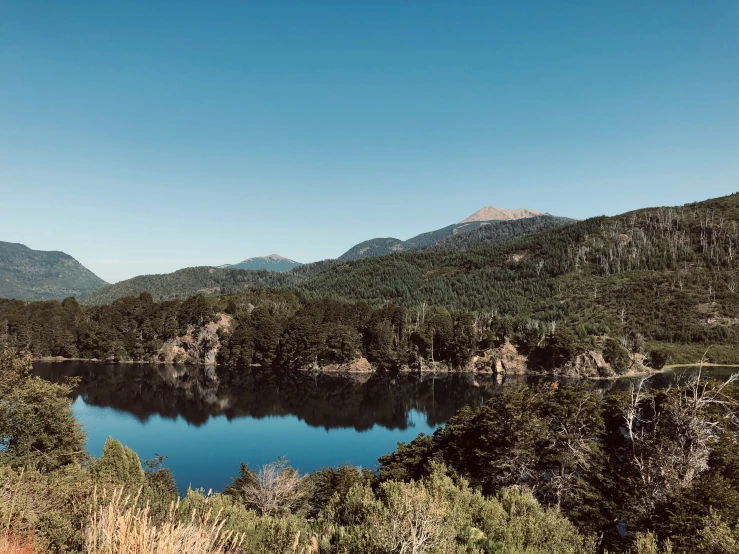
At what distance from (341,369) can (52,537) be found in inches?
4199

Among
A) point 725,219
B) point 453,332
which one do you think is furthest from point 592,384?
point 725,219

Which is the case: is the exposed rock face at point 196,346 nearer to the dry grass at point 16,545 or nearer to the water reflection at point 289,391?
the water reflection at point 289,391

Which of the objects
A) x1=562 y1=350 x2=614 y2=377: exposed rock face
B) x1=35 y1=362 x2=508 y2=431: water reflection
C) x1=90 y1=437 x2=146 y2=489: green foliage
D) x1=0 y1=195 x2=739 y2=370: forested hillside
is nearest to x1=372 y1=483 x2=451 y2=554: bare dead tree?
x1=90 y1=437 x2=146 y2=489: green foliage

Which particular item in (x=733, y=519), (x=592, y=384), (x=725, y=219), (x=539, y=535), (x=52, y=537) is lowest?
(x=592, y=384)

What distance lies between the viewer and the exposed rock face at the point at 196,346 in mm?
122812

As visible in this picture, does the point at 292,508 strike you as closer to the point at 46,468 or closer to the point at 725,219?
the point at 46,468

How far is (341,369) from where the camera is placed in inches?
4601

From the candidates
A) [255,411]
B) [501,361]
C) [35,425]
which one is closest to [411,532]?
[35,425]

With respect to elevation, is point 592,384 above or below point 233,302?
below

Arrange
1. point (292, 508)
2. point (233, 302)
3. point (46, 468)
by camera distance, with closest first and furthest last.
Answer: point (46, 468) → point (292, 508) → point (233, 302)

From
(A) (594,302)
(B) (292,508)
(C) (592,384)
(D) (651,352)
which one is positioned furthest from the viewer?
(A) (594,302)

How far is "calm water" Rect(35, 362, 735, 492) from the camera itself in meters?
58.9

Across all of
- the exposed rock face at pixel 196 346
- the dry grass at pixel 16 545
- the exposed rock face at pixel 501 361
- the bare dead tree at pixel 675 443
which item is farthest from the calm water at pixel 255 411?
the dry grass at pixel 16 545

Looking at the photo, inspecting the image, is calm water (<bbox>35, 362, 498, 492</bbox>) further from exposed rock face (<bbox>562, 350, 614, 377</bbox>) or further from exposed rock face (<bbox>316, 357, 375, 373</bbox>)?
exposed rock face (<bbox>562, 350, 614, 377</bbox>)
